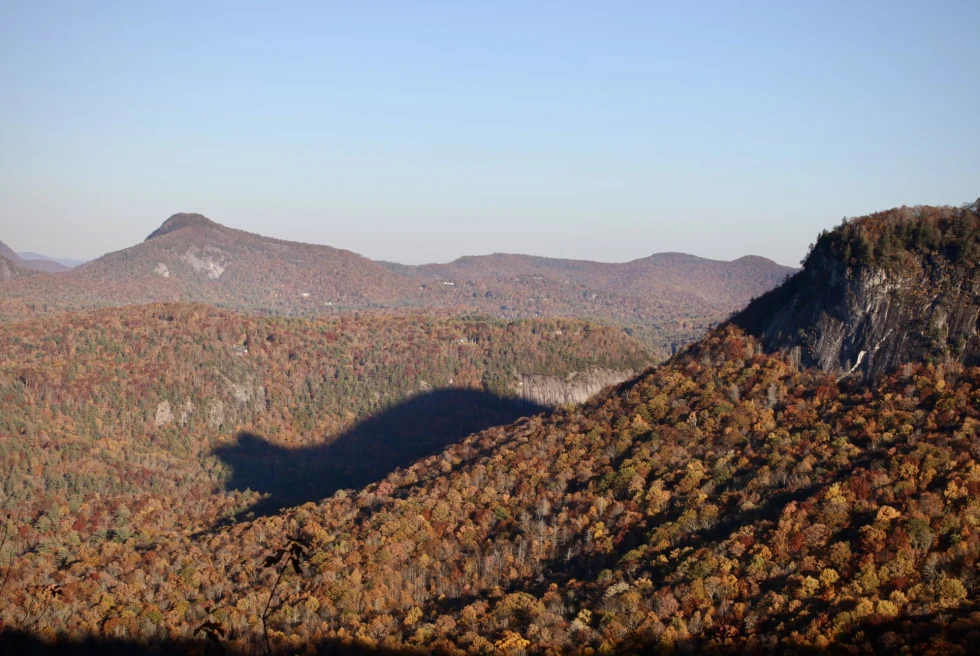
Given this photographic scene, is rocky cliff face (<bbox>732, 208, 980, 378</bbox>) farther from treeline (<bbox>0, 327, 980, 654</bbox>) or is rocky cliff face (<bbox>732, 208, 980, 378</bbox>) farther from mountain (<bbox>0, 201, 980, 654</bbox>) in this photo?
treeline (<bbox>0, 327, 980, 654</bbox>)

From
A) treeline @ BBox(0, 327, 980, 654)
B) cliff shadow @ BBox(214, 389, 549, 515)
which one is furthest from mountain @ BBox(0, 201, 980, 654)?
cliff shadow @ BBox(214, 389, 549, 515)

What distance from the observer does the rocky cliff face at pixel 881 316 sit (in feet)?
275

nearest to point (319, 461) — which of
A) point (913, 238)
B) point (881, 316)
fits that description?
point (881, 316)

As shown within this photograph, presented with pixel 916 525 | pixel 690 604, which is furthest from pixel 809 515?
pixel 690 604

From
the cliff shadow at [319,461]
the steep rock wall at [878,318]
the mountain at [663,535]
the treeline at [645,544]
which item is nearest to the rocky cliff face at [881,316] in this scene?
the steep rock wall at [878,318]

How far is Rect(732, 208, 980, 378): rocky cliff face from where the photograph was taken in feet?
275

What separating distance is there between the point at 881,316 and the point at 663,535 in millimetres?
33731

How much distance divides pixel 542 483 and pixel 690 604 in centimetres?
3120

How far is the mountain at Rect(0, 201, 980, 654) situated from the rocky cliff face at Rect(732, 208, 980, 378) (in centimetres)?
40

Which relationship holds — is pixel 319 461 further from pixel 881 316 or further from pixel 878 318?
pixel 881 316

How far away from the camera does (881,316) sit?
88.9m

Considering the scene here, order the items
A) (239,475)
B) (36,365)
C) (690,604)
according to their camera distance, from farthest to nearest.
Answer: (36,365)
(239,475)
(690,604)

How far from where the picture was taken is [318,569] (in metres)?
84.0

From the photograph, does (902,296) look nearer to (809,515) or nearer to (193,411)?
(809,515)
